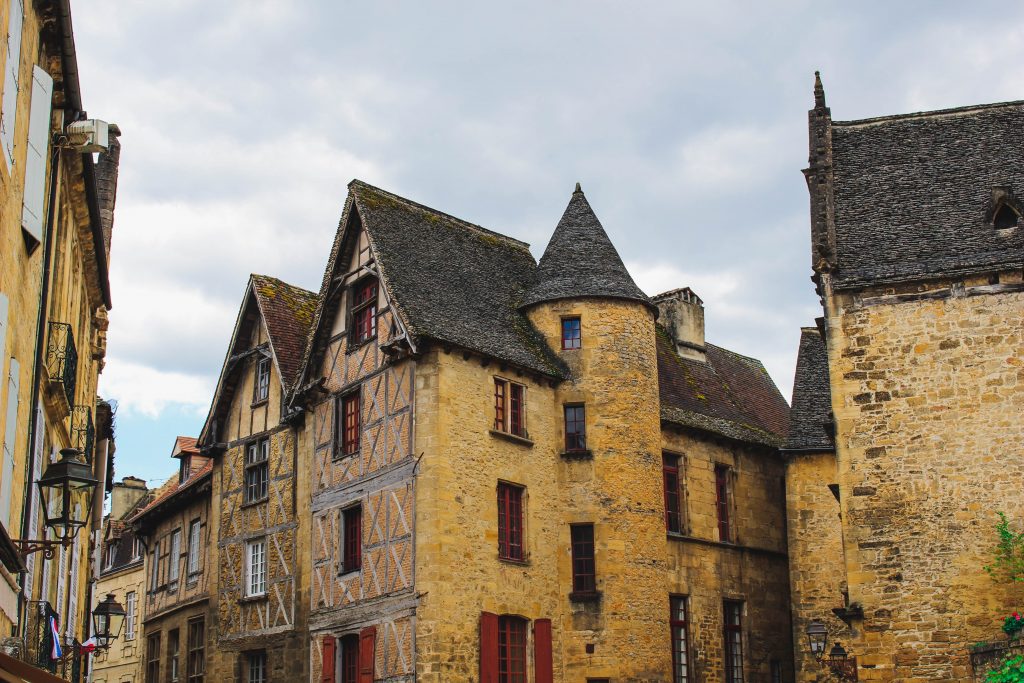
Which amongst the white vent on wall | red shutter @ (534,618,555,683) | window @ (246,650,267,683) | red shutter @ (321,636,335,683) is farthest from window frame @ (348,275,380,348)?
the white vent on wall

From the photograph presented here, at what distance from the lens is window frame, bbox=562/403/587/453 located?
76.3ft

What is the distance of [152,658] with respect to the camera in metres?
29.1

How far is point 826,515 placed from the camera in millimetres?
25266

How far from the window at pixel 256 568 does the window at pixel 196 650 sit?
2.14 meters

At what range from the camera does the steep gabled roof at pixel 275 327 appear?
25.6m

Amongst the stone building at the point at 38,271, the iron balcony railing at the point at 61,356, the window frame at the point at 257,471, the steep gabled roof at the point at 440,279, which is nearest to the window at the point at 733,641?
the steep gabled roof at the point at 440,279

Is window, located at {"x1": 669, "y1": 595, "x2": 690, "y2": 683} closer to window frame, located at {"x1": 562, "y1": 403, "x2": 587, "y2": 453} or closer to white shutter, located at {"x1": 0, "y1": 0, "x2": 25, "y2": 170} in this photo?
window frame, located at {"x1": 562, "y1": 403, "x2": 587, "y2": 453}

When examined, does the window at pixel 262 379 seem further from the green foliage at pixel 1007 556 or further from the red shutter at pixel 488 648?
the green foliage at pixel 1007 556

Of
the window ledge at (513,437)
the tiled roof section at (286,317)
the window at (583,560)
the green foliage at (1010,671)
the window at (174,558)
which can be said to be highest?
the tiled roof section at (286,317)

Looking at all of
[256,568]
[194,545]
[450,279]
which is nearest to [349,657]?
[256,568]

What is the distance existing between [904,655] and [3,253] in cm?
1350

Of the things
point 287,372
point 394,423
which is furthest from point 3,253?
point 287,372

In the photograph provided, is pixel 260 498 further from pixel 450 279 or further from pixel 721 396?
pixel 721 396

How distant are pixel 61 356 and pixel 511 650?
9941mm
